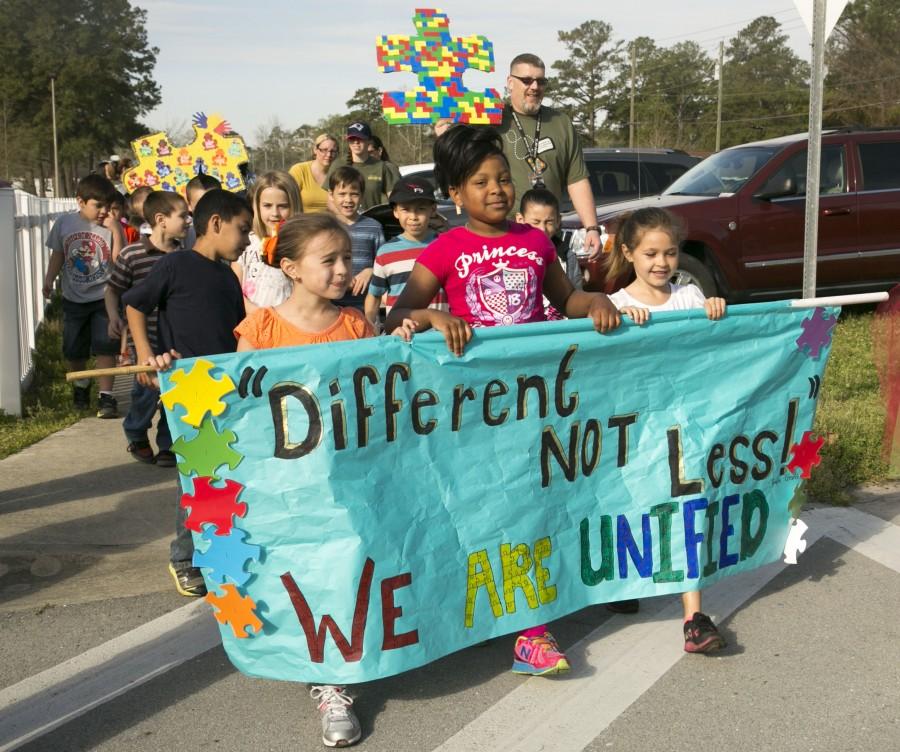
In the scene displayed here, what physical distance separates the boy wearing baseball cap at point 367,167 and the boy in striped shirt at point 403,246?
201cm

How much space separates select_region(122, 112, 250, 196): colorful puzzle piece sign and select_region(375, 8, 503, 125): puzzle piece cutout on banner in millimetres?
4974

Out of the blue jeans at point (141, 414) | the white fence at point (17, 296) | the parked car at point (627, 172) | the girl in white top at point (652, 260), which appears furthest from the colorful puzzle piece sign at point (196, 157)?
the girl in white top at point (652, 260)

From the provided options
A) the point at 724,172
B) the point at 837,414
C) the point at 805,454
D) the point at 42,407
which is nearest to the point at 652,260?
the point at 805,454

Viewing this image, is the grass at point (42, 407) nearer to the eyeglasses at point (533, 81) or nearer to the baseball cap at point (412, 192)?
the baseball cap at point (412, 192)

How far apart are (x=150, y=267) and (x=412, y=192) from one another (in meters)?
1.60

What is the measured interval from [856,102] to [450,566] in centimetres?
6055

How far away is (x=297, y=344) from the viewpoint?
149 inches

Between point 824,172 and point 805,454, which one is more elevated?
point 824,172

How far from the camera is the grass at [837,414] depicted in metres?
6.22

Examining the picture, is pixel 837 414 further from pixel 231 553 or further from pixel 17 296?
pixel 17 296

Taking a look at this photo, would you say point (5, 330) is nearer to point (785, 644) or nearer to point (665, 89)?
point (785, 644)

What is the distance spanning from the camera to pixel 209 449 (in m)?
3.45

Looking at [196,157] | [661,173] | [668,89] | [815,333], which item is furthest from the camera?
[668,89]

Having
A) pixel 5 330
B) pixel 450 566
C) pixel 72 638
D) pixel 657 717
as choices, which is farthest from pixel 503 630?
pixel 5 330
